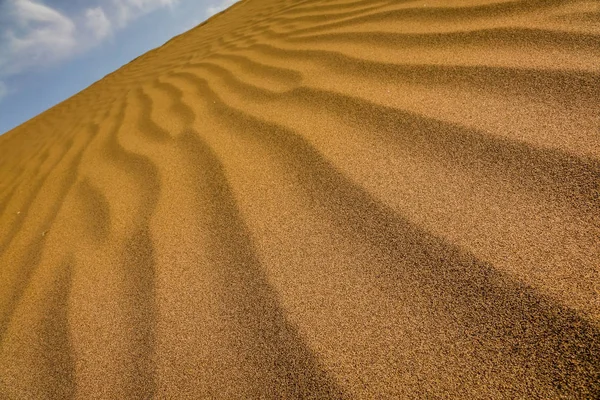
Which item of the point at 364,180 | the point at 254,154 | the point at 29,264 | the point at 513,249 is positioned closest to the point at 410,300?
the point at 513,249

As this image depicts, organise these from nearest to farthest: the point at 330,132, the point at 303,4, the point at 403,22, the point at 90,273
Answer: the point at 90,273, the point at 330,132, the point at 403,22, the point at 303,4

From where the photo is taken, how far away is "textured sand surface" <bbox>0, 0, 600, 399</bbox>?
64cm

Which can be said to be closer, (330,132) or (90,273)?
(90,273)

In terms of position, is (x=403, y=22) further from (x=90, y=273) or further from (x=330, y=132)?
(x=90, y=273)

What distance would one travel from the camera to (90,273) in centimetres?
113

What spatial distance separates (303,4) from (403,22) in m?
1.65

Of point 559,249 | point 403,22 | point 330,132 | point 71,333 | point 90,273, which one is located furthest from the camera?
point 403,22

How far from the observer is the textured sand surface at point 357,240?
64cm

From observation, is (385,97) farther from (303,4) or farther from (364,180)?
(303,4)

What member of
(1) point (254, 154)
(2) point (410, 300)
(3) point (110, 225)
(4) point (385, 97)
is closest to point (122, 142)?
(3) point (110, 225)

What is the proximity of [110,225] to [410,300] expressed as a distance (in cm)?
102

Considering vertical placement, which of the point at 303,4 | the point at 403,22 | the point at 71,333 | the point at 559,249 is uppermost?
the point at 303,4

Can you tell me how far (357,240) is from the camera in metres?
0.89

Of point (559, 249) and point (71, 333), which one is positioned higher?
point (71, 333)
